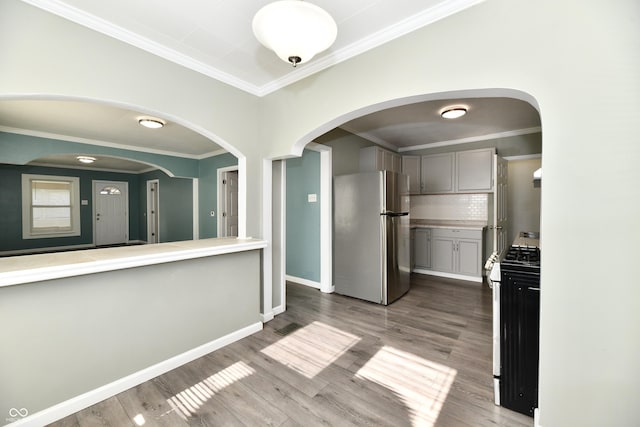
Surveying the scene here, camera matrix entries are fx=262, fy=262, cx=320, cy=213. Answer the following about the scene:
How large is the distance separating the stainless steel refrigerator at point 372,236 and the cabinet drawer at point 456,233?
1207 millimetres

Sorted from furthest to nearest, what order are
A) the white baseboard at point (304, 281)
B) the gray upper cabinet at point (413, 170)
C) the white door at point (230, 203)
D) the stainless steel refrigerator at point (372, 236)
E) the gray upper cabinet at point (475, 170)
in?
the white door at point (230, 203) → the gray upper cabinet at point (413, 170) → the gray upper cabinet at point (475, 170) → the white baseboard at point (304, 281) → the stainless steel refrigerator at point (372, 236)

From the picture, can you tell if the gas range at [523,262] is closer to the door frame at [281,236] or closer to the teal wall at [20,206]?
the door frame at [281,236]

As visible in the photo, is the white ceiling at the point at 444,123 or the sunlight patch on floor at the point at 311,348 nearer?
the sunlight patch on floor at the point at 311,348

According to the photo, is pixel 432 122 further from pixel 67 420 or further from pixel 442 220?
pixel 67 420

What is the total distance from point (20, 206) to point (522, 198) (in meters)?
11.4

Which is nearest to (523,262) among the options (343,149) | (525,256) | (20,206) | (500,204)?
(525,256)

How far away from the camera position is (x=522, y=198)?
4.82 m

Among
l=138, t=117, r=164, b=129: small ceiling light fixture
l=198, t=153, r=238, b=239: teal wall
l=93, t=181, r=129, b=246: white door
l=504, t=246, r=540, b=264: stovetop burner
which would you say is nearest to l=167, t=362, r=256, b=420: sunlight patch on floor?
l=504, t=246, r=540, b=264: stovetop burner

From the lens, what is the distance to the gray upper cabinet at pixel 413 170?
5.17m

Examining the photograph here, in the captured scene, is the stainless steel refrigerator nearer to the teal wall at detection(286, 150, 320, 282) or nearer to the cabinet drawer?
the teal wall at detection(286, 150, 320, 282)

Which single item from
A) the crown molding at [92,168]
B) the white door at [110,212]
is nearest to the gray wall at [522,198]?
the crown molding at [92,168]

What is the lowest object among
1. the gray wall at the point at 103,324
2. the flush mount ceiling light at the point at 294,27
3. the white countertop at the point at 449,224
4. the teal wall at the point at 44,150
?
the gray wall at the point at 103,324

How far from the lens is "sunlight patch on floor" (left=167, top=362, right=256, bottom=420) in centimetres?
169

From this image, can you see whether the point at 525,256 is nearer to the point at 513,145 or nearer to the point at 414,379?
the point at 414,379
